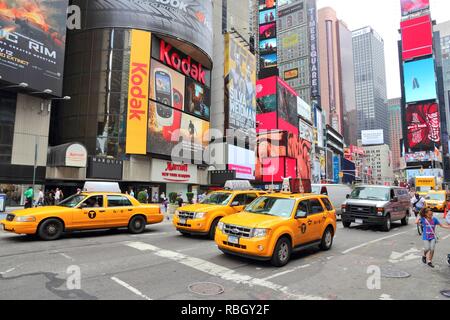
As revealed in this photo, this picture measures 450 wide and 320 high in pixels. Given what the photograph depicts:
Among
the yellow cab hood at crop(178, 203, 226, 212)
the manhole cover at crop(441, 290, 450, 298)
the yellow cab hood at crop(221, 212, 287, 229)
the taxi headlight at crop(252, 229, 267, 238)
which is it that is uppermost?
the yellow cab hood at crop(178, 203, 226, 212)

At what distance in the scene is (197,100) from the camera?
43062mm

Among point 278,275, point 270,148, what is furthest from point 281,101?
point 278,275

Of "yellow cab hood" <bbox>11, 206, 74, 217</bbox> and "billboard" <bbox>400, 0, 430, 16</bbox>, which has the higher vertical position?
"billboard" <bbox>400, 0, 430, 16</bbox>

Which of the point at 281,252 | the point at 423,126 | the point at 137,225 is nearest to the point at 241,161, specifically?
the point at 137,225

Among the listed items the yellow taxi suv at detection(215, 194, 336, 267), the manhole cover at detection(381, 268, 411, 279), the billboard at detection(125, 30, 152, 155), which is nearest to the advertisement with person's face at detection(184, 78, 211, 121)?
the billboard at detection(125, 30, 152, 155)

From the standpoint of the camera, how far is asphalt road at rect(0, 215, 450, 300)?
565 cm

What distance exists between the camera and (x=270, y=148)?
240ft

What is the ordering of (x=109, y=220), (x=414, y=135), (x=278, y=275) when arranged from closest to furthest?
(x=278, y=275)
(x=109, y=220)
(x=414, y=135)

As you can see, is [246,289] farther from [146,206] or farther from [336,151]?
[336,151]

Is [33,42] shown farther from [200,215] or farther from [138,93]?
[200,215]

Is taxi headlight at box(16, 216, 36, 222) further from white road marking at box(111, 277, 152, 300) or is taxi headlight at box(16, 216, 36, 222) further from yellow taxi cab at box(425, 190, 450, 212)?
yellow taxi cab at box(425, 190, 450, 212)

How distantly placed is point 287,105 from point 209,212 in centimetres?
7081

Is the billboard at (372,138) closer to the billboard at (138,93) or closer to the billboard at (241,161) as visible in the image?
the billboard at (241,161)
